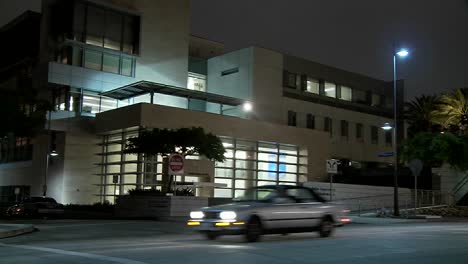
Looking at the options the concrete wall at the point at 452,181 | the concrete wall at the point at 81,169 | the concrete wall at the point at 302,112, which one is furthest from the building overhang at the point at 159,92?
the concrete wall at the point at 452,181

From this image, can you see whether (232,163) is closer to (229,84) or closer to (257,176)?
(257,176)

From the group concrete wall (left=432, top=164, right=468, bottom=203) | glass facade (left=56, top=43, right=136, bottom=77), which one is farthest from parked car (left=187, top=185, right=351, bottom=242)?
glass facade (left=56, top=43, right=136, bottom=77)

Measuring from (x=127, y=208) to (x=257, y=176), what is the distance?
16.2 m

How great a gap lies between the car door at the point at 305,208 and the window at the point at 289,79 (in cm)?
4142

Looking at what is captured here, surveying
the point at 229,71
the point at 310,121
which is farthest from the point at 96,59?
the point at 310,121

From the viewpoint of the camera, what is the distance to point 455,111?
148ft

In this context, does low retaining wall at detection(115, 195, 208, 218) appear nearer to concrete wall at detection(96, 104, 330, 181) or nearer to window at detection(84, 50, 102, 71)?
concrete wall at detection(96, 104, 330, 181)

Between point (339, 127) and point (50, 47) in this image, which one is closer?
point (50, 47)

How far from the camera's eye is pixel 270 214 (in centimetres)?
1555

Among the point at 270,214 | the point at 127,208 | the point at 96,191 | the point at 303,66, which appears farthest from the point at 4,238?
the point at 303,66

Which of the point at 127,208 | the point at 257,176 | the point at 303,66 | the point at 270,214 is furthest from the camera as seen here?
the point at 303,66

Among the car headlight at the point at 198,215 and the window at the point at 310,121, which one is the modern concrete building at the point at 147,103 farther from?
the car headlight at the point at 198,215

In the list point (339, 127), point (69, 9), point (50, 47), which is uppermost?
point (69, 9)

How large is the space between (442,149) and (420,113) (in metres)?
30.0
